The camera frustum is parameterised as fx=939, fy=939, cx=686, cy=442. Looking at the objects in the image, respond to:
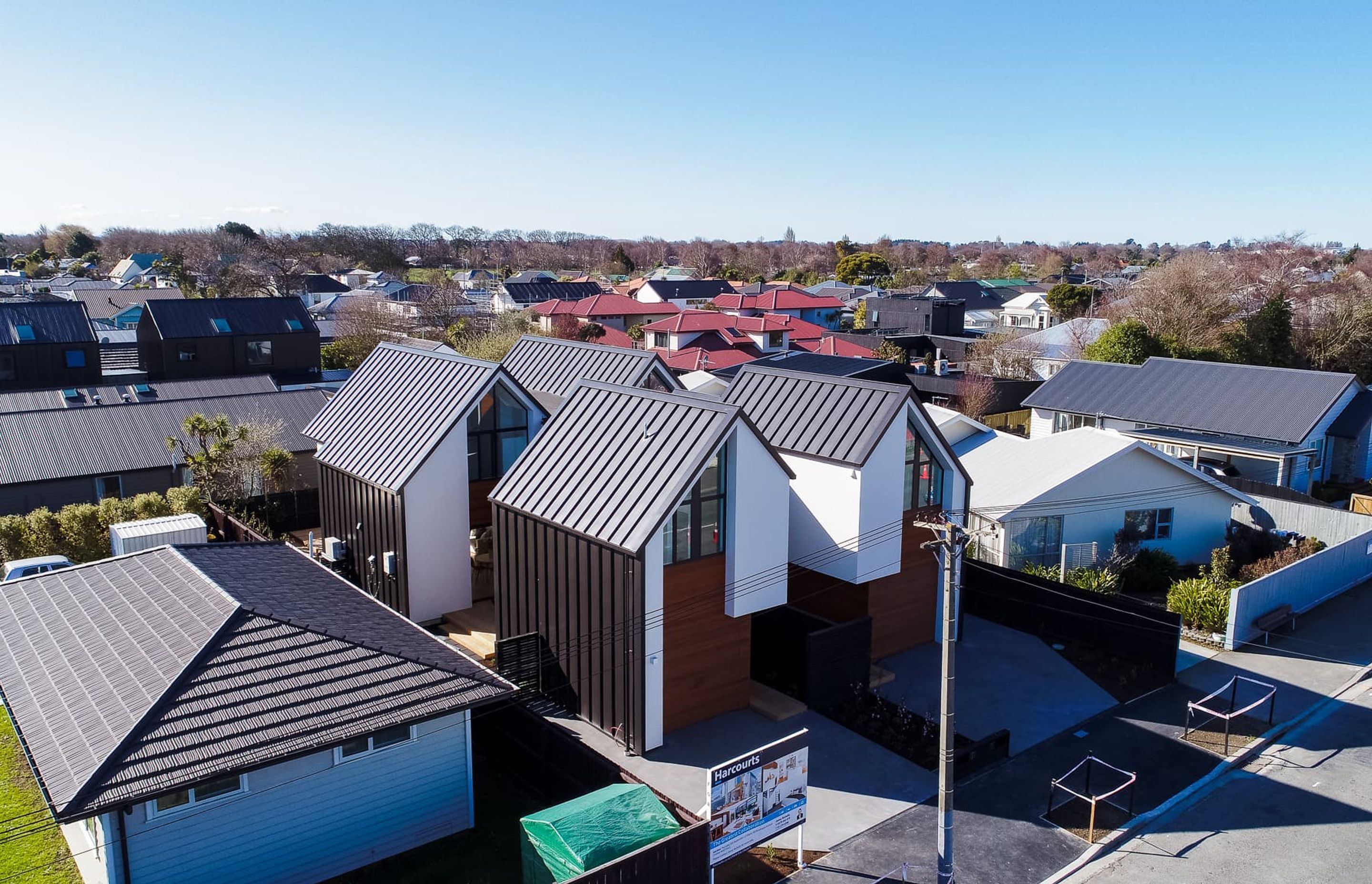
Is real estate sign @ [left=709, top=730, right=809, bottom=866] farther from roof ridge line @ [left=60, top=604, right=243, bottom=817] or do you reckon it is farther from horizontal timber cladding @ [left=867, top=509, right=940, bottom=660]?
roof ridge line @ [left=60, top=604, right=243, bottom=817]

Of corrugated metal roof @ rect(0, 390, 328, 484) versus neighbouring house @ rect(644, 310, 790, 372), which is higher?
neighbouring house @ rect(644, 310, 790, 372)

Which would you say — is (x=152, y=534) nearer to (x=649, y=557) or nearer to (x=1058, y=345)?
(x=649, y=557)

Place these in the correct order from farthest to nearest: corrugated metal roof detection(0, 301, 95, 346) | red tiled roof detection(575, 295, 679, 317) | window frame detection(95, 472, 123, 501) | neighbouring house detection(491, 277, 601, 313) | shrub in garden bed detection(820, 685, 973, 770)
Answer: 1. neighbouring house detection(491, 277, 601, 313)
2. red tiled roof detection(575, 295, 679, 317)
3. corrugated metal roof detection(0, 301, 95, 346)
4. window frame detection(95, 472, 123, 501)
5. shrub in garden bed detection(820, 685, 973, 770)

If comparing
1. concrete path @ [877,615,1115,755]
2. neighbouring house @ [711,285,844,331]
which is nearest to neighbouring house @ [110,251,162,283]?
neighbouring house @ [711,285,844,331]

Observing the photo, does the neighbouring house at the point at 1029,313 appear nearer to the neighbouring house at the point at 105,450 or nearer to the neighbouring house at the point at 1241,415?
the neighbouring house at the point at 1241,415

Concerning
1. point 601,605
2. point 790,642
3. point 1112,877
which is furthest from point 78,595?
point 1112,877

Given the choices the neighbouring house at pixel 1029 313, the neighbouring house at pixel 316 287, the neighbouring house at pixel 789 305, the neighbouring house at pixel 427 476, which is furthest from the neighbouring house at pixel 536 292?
the neighbouring house at pixel 427 476

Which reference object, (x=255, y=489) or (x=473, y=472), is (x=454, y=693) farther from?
(x=255, y=489)
